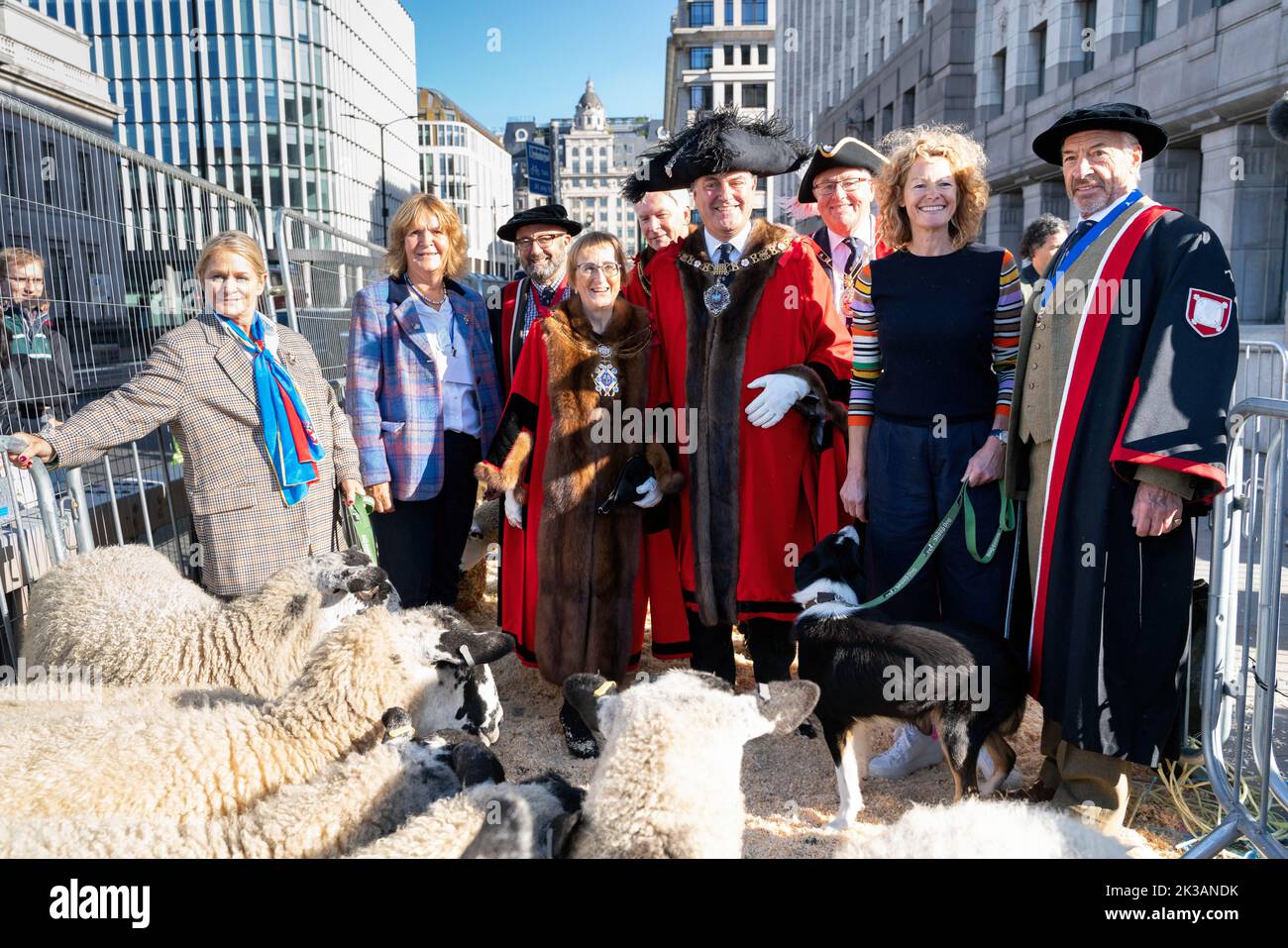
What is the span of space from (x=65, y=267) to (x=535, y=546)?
2618 mm

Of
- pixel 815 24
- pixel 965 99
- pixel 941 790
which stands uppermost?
pixel 815 24

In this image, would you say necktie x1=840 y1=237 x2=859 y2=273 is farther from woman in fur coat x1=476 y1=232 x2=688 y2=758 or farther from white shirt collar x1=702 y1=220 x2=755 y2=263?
woman in fur coat x1=476 y1=232 x2=688 y2=758

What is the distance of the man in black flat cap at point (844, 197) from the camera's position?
481 cm

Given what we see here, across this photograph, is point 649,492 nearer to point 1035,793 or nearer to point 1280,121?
point 1035,793

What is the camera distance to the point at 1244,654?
290 centimetres

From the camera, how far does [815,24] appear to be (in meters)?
49.2

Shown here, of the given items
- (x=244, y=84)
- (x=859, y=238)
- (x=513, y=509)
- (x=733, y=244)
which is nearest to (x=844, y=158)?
(x=859, y=238)

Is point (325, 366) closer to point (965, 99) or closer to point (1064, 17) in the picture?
point (1064, 17)

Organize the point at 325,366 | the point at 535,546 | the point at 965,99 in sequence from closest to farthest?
the point at 535,546 < the point at 325,366 < the point at 965,99

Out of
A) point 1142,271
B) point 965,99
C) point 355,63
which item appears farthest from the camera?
point 355,63

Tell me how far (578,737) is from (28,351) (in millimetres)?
3107

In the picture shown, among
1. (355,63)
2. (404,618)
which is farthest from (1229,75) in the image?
(355,63)

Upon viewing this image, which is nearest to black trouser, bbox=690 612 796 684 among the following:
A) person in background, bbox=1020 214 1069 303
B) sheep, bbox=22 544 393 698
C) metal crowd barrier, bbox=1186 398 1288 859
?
sheep, bbox=22 544 393 698

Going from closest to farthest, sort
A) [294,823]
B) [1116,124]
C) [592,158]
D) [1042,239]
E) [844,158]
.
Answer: [294,823] < [1116,124] < [844,158] < [1042,239] < [592,158]
